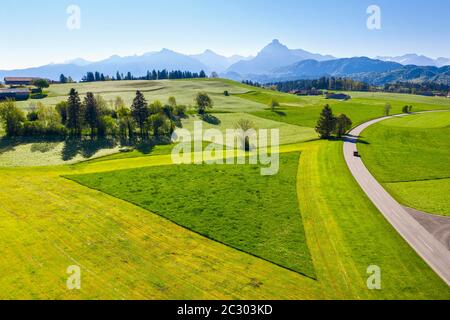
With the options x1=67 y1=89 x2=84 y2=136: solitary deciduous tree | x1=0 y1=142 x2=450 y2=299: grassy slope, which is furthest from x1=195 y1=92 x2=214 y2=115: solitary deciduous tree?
x1=0 y1=142 x2=450 y2=299: grassy slope

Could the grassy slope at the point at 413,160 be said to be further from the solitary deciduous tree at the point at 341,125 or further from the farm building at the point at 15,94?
the farm building at the point at 15,94

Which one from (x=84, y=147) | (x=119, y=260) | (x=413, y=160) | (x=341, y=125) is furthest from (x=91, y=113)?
(x=413, y=160)

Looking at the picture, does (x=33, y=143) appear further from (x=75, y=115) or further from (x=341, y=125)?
(x=341, y=125)

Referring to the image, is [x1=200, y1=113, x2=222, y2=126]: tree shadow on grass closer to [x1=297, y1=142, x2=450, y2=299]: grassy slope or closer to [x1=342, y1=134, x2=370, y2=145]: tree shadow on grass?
[x1=342, y1=134, x2=370, y2=145]: tree shadow on grass

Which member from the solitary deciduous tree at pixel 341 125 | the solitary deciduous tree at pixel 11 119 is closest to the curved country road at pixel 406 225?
the solitary deciduous tree at pixel 341 125
